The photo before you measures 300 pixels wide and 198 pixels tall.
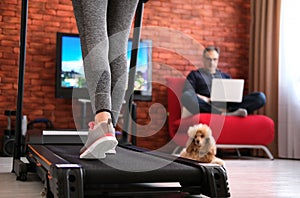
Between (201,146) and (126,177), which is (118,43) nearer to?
(126,177)

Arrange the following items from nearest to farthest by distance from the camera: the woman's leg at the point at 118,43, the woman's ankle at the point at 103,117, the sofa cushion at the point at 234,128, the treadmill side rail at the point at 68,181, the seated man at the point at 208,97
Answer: the treadmill side rail at the point at 68,181
the woman's ankle at the point at 103,117
the woman's leg at the point at 118,43
the sofa cushion at the point at 234,128
the seated man at the point at 208,97

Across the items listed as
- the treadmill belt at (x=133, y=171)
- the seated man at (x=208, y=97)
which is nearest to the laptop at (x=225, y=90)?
the seated man at (x=208, y=97)

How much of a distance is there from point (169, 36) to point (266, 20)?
1.14 meters

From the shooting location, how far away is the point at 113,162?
5.60ft

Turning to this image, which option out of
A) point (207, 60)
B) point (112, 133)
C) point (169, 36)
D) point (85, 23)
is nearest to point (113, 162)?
point (112, 133)

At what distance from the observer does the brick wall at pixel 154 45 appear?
478 centimetres

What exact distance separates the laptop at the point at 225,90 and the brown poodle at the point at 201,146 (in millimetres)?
1206

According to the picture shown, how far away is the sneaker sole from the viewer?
63.2 inches

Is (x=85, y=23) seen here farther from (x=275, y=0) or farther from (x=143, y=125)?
(x=275, y=0)

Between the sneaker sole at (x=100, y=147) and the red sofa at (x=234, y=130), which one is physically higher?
the sneaker sole at (x=100, y=147)

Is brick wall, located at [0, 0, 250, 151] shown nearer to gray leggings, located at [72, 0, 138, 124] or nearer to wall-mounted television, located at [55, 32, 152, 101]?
wall-mounted television, located at [55, 32, 152, 101]

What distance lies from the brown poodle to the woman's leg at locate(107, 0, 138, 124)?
5.58 ft

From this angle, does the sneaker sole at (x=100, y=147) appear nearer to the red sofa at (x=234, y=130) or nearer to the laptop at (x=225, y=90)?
the red sofa at (x=234, y=130)

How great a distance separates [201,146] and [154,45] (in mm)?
2052
